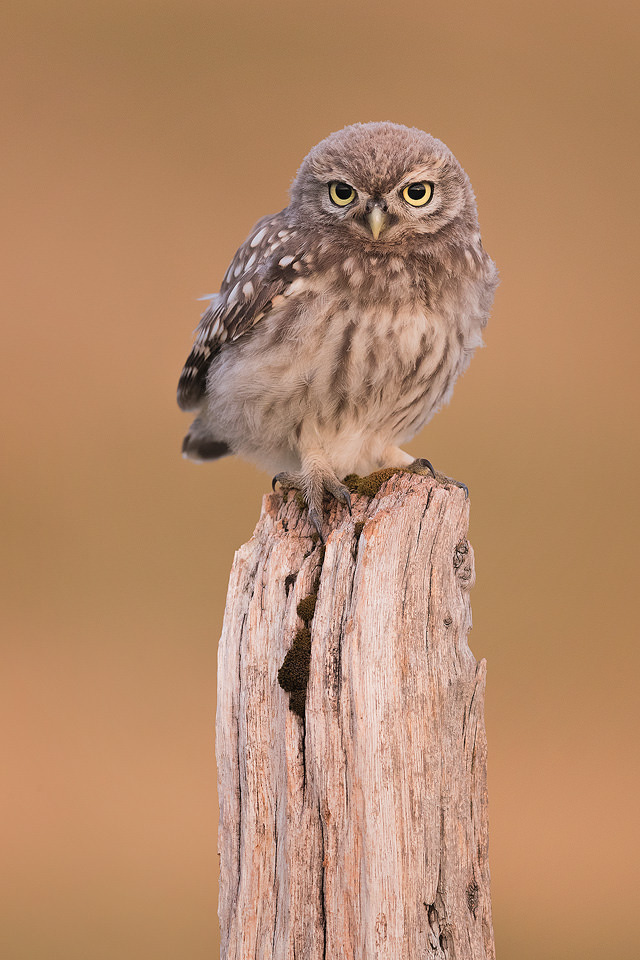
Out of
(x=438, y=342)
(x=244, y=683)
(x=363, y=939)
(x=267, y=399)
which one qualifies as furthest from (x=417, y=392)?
(x=363, y=939)

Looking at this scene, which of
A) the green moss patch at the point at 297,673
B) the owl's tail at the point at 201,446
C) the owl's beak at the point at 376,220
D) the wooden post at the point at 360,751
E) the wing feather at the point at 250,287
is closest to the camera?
the wooden post at the point at 360,751

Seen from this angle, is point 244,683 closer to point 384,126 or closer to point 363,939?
point 363,939

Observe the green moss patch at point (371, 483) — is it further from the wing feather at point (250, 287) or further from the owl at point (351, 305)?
the wing feather at point (250, 287)

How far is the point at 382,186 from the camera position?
2217 millimetres

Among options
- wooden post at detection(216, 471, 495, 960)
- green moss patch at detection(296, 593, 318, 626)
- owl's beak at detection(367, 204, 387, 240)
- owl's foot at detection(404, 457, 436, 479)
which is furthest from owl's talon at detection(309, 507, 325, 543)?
owl's beak at detection(367, 204, 387, 240)

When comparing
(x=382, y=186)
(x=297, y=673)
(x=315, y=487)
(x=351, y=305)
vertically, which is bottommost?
(x=297, y=673)

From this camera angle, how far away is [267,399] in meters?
2.52

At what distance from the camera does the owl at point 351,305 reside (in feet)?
7.54

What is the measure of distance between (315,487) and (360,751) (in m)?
0.79

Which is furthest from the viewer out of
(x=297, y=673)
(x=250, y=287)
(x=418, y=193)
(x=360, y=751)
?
(x=250, y=287)

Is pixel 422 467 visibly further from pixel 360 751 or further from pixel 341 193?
pixel 360 751

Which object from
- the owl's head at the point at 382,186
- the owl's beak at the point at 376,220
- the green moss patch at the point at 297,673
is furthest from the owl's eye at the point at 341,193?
the green moss patch at the point at 297,673

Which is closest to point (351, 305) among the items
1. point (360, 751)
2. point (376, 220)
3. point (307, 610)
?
point (376, 220)

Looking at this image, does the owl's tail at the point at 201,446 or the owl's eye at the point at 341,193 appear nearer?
the owl's eye at the point at 341,193
